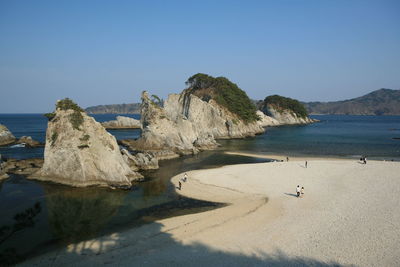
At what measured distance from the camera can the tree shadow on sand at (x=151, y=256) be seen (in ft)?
50.3

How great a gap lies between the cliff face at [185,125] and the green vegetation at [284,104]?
6756 cm

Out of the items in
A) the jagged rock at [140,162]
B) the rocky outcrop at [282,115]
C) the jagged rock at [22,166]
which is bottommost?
the jagged rock at [22,166]

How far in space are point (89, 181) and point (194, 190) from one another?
39.2ft

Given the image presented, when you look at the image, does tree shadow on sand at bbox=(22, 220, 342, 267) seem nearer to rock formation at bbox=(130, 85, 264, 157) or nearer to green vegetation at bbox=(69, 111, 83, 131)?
green vegetation at bbox=(69, 111, 83, 131)

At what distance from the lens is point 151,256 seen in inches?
→ 634

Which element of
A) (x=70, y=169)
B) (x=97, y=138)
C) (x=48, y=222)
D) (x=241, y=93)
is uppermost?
(x=241, y=93)

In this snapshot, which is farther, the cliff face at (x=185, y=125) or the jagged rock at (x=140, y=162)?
the cliff face at (x=185, y=125)

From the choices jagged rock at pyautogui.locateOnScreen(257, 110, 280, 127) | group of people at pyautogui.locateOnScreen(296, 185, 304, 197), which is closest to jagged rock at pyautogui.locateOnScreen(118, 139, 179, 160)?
group of people at pyautogui.locateOnScreen(296, 185, 304, 197)

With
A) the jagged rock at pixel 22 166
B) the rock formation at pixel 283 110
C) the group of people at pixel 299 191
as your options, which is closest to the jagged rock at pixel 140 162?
the jagged rock at pixel 22 166

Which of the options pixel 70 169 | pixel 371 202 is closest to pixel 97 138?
pixel 70 169

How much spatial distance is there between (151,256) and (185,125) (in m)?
46.4

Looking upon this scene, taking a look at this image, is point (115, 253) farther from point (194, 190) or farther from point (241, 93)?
point (241, 93)

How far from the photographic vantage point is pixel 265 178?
1337 inches

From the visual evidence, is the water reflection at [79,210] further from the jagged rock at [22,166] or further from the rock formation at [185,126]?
the rock formation at [185,126]
